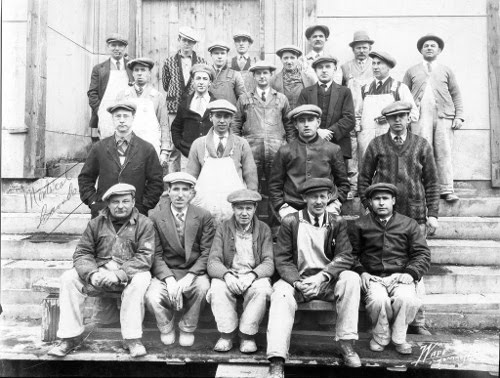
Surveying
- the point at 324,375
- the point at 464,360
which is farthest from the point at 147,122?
the point at 464,360

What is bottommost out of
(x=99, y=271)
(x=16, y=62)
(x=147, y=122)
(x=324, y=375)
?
(x=324, y=375)

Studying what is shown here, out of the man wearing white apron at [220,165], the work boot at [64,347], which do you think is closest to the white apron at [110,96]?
the man wearing white apron at [220,165]

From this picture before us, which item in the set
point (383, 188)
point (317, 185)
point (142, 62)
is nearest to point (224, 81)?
point (142, 62)

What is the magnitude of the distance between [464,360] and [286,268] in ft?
5.12

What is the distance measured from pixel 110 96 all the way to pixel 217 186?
2.22m

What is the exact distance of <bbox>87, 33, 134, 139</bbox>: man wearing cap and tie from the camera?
21.3 ft

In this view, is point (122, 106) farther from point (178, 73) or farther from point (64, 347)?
point (64, 347)

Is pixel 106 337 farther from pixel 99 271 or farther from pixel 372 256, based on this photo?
pixel 372 256

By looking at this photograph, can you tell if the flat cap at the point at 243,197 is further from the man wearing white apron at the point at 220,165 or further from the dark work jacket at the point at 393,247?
the dark work jacket at the point at 393,247

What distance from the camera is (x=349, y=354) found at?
414cm

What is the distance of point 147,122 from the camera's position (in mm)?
5859

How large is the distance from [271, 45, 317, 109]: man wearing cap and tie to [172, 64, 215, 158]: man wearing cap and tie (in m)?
0.79

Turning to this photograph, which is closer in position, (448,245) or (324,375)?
(324,375)

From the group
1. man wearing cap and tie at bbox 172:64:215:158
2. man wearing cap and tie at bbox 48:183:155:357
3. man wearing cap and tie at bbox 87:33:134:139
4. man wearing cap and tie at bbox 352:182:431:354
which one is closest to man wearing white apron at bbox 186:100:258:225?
man wearing cap and tie at bbox 172:64:215:158
